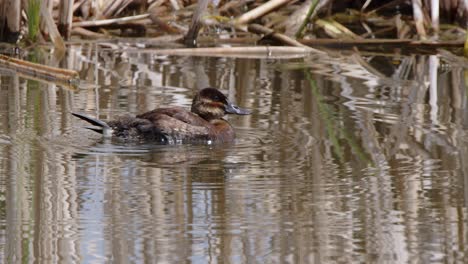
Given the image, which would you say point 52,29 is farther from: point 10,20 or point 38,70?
point 38,70

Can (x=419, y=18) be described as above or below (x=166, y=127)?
above

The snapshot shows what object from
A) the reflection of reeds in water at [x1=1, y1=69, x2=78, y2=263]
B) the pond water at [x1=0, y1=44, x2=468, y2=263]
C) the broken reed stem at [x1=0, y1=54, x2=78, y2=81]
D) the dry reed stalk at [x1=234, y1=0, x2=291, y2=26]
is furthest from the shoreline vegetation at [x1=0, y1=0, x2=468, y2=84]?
the reflection of reeds in water at [x1=1, y1=69, x2=78, y2=263]

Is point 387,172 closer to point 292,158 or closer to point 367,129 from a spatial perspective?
point 292,158

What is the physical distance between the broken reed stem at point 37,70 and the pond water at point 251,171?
0.15 meters

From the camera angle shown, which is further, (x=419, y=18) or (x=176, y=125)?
(x=419, y=18)

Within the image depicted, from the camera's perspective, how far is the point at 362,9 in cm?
1196

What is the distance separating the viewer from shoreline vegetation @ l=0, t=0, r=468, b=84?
10000 mm

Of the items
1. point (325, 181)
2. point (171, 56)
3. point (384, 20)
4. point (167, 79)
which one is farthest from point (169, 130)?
point (384, 20)

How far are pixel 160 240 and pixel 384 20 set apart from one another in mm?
7431

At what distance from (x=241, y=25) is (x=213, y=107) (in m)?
3.67

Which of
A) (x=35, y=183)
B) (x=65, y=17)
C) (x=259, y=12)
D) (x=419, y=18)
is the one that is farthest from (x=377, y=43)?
(x=35, y=183)

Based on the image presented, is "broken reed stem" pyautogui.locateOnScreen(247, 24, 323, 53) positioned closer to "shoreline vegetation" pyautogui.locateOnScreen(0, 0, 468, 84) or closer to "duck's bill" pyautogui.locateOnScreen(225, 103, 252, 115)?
"shoreline vegetation" pyautogui.locateOnScreen(0, 0, 468, 84)

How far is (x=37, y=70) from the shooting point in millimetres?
Answer: 8820

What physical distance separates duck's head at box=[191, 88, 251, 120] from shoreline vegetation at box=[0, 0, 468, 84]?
2.20m
